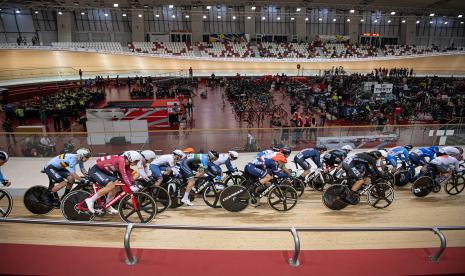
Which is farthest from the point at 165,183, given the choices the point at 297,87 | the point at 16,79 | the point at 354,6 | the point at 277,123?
the point at 354,6

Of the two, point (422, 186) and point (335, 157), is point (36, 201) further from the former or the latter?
point (422, 186)

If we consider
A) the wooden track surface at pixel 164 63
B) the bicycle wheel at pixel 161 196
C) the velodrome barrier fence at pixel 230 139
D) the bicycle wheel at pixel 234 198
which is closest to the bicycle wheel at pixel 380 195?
the bicycle wheel at pixel 234 198

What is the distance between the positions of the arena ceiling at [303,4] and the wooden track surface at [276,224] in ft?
87.0

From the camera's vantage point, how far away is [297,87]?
23.1m

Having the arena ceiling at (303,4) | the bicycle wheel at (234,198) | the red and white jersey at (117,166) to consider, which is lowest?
the bicycle wheel at (234,198)

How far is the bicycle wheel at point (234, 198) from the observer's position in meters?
5.88

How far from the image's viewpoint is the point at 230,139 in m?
9.48

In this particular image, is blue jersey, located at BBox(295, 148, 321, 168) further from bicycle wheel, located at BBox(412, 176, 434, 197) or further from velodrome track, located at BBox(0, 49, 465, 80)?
velodrome track, located at BBox(0, 49, 465, 80)

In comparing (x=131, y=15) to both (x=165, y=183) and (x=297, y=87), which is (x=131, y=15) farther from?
(x=165, y=183)

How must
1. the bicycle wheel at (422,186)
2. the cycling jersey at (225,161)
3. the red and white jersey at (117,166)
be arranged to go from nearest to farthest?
the red and white jersey at (117,166), the cycling jersey at (225,161), the bicycle wheel at (422,186)

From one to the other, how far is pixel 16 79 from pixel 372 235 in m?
29.6

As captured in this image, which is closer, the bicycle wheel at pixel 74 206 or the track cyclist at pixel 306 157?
the bicycle wheel at pixel 74 206

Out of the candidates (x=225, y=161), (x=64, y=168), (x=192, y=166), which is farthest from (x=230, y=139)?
(x=64, y=168)

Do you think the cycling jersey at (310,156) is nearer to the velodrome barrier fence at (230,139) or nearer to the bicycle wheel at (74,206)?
the velodrome barrier fence at (230,139)
